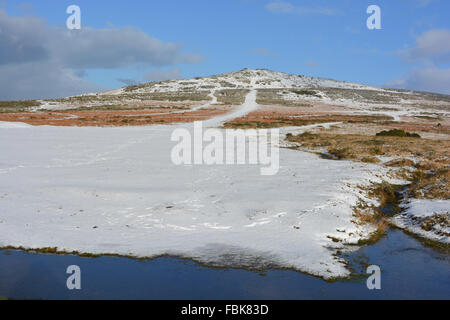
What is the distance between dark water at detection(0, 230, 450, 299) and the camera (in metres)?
10.2

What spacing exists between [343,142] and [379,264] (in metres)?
31.1

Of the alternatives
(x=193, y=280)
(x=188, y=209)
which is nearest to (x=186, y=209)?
(x=188, y=209)

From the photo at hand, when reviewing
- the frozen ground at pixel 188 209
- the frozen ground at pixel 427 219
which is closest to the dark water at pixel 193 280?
the frozen ground at pixel 188 209

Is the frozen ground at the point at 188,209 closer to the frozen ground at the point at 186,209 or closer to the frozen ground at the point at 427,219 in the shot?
the frozen ground at the point at 186,209

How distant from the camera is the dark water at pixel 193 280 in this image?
1016 cm

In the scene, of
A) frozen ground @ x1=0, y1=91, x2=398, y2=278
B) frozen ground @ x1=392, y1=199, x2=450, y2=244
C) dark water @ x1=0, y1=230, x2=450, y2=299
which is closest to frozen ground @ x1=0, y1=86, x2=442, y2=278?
frozen ground @ x1=0, y1=91, x2=398, y2=278

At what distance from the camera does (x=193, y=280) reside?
36.2ft

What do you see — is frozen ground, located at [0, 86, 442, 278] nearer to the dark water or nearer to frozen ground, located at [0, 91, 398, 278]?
frozen ground, located at [0, 91, 398, 278]

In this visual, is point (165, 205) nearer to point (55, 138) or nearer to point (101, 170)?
point (101, 170)

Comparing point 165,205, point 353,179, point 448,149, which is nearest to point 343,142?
point 448,149
